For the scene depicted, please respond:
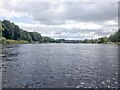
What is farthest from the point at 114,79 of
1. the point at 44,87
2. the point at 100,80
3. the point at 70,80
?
the point at 44,87

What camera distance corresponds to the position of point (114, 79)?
105ft

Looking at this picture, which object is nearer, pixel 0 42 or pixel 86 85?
pixel 86 85

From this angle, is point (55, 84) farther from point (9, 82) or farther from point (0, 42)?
point (0, 42)

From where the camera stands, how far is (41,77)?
3297 cm

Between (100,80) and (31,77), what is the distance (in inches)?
442

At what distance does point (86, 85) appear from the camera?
92.5 feet

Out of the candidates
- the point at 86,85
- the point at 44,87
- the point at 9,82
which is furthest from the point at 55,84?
the point at 9,82

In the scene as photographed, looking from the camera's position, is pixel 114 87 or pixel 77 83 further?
pixel 77 83

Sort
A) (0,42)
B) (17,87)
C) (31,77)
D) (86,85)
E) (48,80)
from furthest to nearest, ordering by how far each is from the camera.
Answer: (0,42) < (31,77) < (48,80) < (86,85) < (17,87)

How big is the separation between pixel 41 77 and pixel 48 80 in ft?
8.20

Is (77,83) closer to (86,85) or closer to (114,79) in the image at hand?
(86,85)

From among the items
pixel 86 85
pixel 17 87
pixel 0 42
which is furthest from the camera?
pixel 0 42

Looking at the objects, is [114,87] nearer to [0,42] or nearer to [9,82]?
[9,82]

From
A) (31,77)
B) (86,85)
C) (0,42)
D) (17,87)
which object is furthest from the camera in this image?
(0,42)
